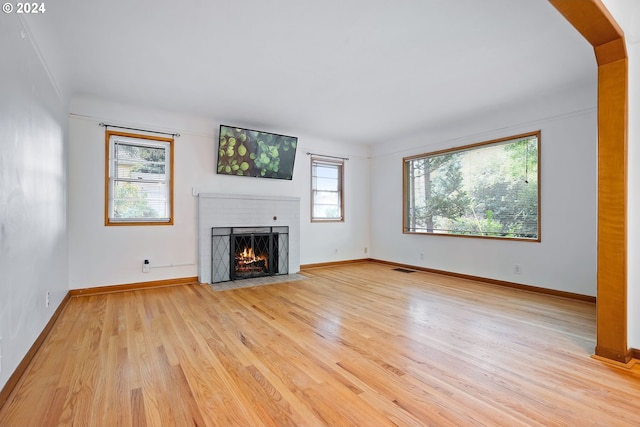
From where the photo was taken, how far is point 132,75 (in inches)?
129

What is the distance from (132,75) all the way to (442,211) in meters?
4.79

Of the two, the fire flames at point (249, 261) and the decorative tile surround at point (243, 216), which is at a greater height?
the decorative tile surround at point (243, 216)

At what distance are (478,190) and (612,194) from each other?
8.36ft

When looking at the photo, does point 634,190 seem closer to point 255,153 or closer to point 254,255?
point 255,153

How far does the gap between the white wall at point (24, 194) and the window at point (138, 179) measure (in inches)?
43.5

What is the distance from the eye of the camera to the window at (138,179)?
162 inches

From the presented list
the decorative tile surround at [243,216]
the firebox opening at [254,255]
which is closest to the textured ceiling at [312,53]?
the decorative tile surround at [243,216]

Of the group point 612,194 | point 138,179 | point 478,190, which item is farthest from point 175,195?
point 612,194

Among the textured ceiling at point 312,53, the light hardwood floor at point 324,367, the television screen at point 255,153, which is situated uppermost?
the textured ceiling at point 312,53

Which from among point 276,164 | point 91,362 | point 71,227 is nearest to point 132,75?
point 71,227

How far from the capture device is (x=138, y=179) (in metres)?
4.28

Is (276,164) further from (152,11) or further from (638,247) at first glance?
(638,247)

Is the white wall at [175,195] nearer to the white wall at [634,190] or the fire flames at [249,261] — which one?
the fire flames at [249,261]

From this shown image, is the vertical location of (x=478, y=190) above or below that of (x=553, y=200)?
above
